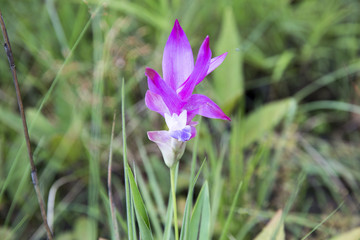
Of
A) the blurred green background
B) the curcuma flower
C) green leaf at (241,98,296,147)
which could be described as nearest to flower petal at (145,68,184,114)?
the curcuma flower

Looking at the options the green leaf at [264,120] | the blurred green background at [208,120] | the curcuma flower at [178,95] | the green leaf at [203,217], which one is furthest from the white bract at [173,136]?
the green leaf at [264,120]

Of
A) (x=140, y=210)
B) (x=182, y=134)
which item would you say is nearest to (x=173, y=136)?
(x=182, y=134)

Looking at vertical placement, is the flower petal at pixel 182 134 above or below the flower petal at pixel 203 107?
below

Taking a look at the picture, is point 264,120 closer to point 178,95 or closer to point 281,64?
point 281,64

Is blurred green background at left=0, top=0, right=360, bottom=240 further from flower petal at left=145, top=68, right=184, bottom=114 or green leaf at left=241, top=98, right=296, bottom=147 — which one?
flower petal at left=145, top=68, right=184, bottom=114

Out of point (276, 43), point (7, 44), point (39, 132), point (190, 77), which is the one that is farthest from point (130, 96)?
point (190, 77)

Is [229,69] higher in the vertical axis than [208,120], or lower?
higher

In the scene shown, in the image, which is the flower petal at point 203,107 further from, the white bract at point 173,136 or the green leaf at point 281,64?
the green leaf at point 281,64
